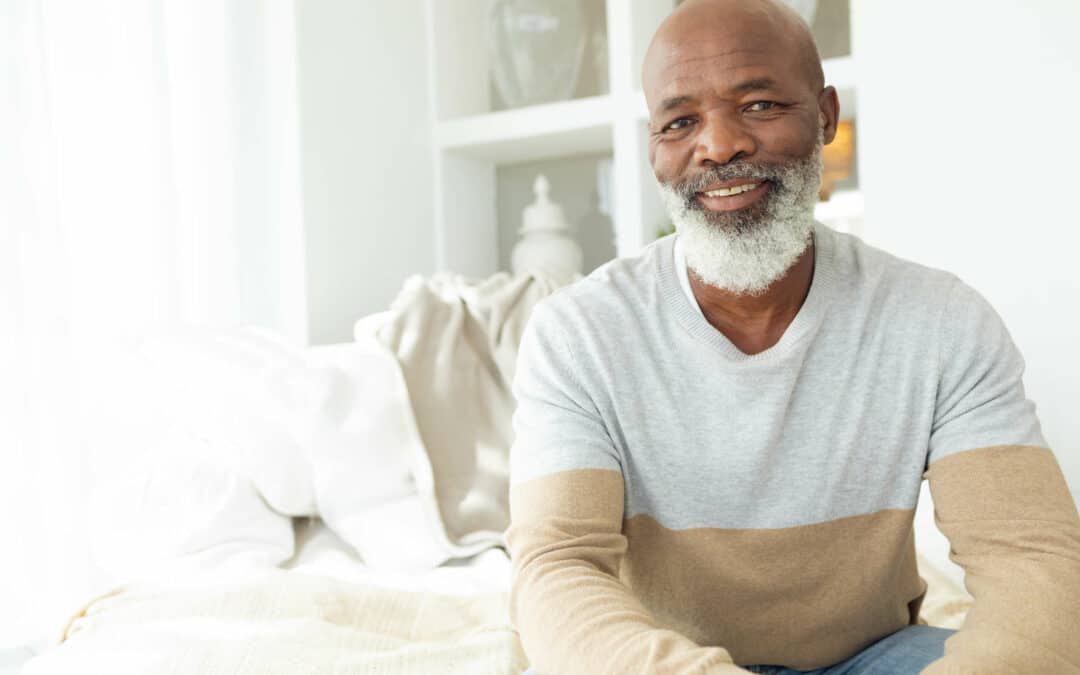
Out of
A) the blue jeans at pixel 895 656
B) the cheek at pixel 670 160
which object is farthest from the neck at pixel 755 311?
the blue jeans at pixel 895 656

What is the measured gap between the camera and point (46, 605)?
1.60 meters

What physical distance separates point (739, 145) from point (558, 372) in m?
0.28

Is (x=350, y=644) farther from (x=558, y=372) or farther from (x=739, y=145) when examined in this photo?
(x=739, y=145)

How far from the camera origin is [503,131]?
2.48 metres

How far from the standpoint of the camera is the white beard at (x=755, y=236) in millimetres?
1040

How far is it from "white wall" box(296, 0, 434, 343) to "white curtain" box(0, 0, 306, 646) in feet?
0.19

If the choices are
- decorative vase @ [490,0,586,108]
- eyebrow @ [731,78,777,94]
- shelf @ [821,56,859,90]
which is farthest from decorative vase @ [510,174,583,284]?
eyebrow @ [731,78,777,94]

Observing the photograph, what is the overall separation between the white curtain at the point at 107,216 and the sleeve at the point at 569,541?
36.0 inches

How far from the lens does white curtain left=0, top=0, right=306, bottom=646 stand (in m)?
1.58

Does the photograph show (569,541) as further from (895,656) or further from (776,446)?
(895,656)

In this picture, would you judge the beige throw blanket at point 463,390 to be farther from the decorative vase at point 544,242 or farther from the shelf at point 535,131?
the shelf at point 535,131

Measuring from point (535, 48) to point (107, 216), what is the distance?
116cm

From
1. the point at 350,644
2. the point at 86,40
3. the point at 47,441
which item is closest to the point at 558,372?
the point at 350,644

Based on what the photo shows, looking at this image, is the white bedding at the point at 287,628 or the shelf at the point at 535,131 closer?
the white bedding at the point at 287,628
